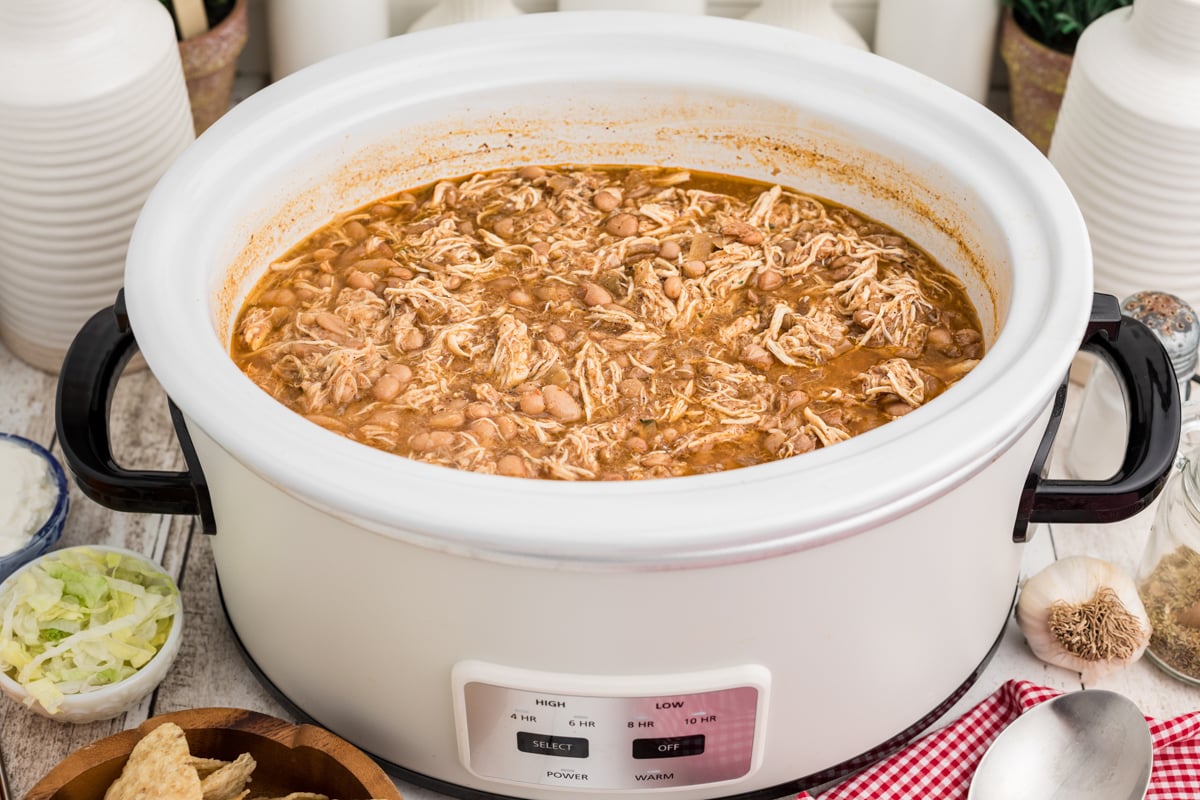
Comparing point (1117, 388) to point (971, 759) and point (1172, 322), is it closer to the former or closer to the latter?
point (1172, 322)

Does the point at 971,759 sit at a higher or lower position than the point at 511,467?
lower

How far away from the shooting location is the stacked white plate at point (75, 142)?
133 inches

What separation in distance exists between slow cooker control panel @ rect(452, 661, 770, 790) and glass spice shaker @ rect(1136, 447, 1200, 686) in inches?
42.2

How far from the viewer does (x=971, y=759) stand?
113 inches

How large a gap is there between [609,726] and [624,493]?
516 mm

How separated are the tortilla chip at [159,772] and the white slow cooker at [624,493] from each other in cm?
30

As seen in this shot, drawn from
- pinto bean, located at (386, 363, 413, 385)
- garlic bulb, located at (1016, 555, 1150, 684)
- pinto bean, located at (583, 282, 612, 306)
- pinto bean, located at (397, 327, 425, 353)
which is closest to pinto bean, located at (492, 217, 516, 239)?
pinto bean, located at (583, 282, 612, 306)

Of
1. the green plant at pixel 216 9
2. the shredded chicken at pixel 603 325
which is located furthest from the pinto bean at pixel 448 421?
the green plant at pixel 216 9

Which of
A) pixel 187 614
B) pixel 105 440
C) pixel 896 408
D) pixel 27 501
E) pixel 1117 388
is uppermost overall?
pixel 896 408

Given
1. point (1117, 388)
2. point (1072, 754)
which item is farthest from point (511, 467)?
point (1117, 388)

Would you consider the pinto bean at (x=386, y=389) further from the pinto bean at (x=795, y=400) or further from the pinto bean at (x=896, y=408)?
the pinto bean at (x=896, y=408)

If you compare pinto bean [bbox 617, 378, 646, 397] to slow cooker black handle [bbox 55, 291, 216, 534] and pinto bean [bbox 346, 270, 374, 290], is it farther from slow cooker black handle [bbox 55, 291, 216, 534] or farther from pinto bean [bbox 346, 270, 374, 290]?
slow cooker black handle [bbox 55, 291, 216, 534]

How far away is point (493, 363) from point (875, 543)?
3.09 feet

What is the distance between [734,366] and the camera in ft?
9.54
